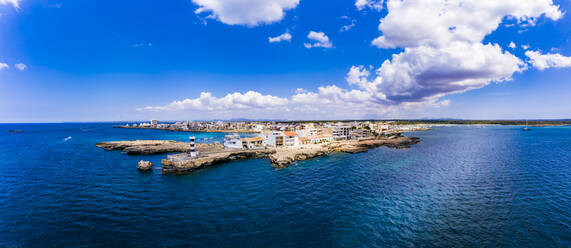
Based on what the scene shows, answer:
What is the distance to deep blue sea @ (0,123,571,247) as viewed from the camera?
643 inches

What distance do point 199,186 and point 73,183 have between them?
1802cm

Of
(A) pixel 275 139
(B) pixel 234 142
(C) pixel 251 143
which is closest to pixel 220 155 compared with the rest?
(B) pixel 234 142

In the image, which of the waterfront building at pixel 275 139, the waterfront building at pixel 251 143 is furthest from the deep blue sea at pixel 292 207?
the waterfront building at pixel 275 139

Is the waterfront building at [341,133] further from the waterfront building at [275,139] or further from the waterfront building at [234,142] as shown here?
the waterfront building at [234,142]

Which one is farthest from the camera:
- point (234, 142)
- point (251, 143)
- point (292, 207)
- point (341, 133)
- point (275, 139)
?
point (341, 133)

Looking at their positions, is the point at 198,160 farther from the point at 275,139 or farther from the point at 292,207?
the point at 292,207

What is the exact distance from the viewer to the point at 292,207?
859 inches

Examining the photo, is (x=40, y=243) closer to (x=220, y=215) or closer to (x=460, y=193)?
(x=220, y=215)

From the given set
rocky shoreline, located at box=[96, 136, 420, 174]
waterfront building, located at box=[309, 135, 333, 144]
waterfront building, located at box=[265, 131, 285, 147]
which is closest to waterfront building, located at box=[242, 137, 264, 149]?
waterfront building, located at box=[265, 131, 285, 147]

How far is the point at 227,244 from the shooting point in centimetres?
1565

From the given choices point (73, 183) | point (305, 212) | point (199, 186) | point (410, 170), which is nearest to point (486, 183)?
point (410, 170)

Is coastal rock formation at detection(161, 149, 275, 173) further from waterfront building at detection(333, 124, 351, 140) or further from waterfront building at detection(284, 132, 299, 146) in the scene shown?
waterfront building at detection(333, 124, 351, 140)

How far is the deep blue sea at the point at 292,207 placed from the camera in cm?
1633

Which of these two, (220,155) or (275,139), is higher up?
(275,139)
